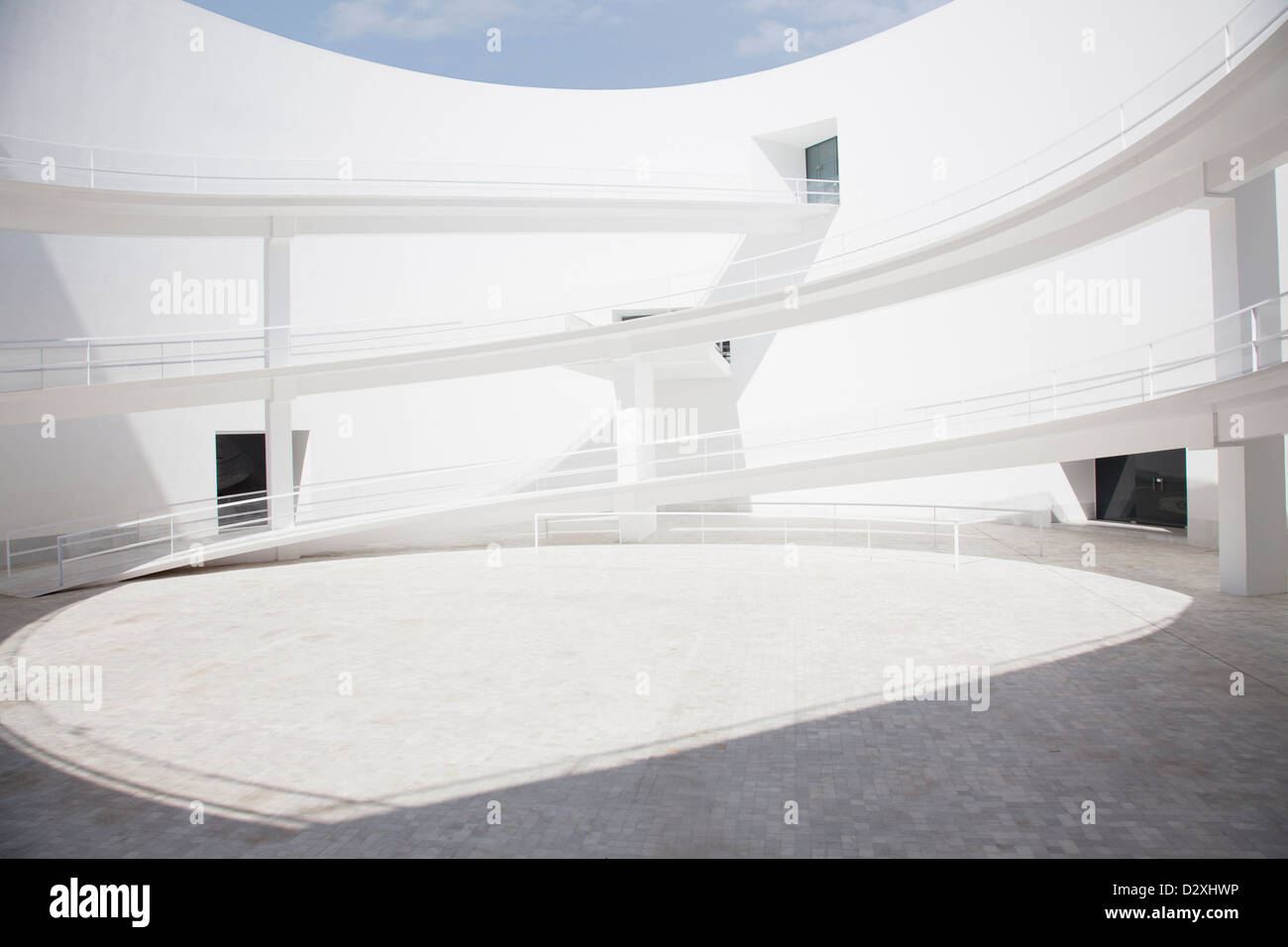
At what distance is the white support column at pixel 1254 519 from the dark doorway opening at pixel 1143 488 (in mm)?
6136

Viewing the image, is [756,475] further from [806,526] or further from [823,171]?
[823,171]

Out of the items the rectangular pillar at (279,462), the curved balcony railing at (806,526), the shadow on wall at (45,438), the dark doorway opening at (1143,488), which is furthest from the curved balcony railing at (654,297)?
the dark doorway opening at (1143,488)

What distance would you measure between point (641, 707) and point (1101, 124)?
13.9 m

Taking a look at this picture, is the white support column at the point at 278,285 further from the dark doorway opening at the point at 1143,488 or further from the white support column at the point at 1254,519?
the dark doorway opening at the point at 1143,488

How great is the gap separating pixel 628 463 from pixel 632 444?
0.34 meters

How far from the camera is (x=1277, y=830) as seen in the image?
4.19m

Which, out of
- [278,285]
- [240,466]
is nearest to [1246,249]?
[278,285]

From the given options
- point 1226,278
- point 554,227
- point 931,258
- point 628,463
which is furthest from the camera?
point 554,227

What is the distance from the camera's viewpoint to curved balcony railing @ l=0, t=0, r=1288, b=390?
13117mm

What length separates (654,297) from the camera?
16.6 m

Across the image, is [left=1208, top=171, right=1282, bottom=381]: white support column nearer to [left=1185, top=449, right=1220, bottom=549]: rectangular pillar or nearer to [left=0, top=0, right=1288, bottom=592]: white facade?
[left=0, top=0, right=1288, bottom=592]: white facade

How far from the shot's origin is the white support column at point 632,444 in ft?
51.3

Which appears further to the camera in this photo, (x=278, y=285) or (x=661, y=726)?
(x=278, y=285)
